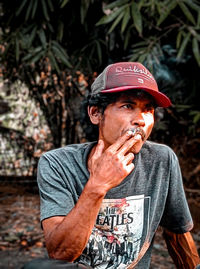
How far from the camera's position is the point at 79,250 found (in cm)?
151

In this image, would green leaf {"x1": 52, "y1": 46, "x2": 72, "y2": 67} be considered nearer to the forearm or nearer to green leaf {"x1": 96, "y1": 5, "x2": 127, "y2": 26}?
green leaf {"x1": 96, "y1": 5, "x2": 127, "y2": 26}

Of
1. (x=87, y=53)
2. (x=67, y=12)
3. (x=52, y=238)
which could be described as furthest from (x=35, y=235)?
(x=52, y=238)

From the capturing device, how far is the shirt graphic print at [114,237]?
172 cm

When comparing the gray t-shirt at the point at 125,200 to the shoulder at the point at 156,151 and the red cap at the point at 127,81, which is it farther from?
the red cap at the point at 127,81

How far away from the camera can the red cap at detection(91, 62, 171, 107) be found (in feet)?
5.53

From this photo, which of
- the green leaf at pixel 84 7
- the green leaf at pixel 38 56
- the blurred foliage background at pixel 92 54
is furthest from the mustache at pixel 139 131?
the green leaf at pixel 38 56

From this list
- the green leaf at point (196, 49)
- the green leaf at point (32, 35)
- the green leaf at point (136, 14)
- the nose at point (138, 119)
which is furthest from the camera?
the green leaf at point (32, 35)

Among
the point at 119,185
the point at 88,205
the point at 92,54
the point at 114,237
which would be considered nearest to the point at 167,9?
the point at 92,54

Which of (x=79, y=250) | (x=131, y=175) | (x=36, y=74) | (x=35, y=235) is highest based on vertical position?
(x=36, y=74)

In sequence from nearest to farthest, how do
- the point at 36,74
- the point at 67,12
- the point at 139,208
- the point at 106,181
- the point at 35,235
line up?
the point at 106,181
the point at 139,208
the point at 35,235
the point at 67,12
the point at 36,74

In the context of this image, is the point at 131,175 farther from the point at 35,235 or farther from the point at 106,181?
the point at 35,235

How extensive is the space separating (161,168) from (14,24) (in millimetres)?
3581

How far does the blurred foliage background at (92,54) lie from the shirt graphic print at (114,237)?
2.55 metres

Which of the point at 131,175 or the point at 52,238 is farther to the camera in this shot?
the point at 131,175
